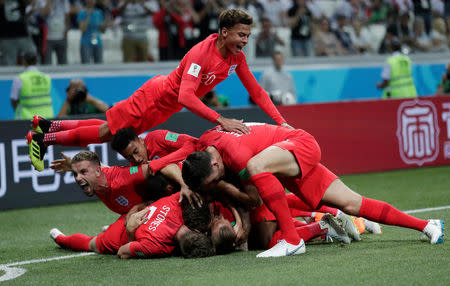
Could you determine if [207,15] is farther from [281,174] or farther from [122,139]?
[281,174]

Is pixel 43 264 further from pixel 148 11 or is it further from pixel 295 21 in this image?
pixel 295 21

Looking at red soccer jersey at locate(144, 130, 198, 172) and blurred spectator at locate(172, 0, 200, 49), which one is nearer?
red soccer jersey at locate(144, 130, 198, 172)

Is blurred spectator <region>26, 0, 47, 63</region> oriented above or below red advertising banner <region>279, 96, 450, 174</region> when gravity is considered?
above

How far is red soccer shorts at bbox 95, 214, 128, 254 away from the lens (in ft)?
20.8

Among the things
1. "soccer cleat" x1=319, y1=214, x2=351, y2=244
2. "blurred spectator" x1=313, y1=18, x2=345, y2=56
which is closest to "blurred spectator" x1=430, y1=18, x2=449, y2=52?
"blurred spectator" x1=313, y1=18, x2=345, y2=56

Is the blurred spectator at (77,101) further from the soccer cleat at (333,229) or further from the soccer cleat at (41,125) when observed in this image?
the soccer cleat at (333,229)

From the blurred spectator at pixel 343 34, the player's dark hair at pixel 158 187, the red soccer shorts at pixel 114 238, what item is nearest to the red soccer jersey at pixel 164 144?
the player's dark hair at pixel 158 187

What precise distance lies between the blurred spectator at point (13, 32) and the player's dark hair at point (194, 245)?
8.52m

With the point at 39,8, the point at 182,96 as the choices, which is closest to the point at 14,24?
the point at 39,8

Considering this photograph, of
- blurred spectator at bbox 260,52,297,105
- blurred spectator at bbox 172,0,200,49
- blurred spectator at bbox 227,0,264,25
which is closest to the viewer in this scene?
blurred spectator at bbox 260,52,297,105

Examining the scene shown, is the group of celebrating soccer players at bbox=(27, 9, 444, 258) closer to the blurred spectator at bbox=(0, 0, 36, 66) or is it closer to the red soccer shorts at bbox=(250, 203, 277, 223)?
the red soccer shorts at bbox=(250, 203, 277, 223)

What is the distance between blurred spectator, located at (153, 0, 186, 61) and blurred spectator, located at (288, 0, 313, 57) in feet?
10.3

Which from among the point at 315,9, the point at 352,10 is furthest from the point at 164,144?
the point at 352,10

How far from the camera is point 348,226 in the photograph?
633 cm
